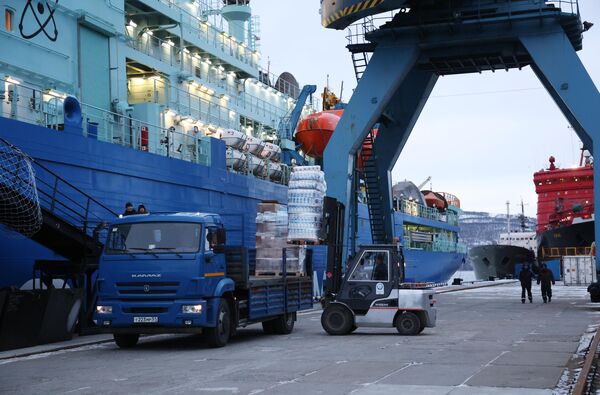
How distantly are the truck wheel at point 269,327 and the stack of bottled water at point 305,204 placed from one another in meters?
2.69

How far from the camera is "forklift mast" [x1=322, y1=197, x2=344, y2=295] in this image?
65.5 feet

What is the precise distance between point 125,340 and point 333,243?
21.3ft

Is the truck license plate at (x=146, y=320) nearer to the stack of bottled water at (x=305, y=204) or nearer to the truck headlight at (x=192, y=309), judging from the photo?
the truck headlight at (x=192, y=309)

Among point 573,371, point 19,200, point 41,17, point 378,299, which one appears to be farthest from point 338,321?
point 41,17

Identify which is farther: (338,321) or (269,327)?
(269,327)

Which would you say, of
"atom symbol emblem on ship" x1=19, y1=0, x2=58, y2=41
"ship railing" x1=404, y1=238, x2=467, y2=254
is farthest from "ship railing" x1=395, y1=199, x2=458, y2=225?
"atom symbol emblem on ship" x1=19, y1=0, x2=58, y2=41

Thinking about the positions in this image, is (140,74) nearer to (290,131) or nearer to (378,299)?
(290,131)

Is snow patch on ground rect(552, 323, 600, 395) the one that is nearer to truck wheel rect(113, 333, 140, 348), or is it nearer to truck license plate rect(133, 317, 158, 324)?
truck license plate rect(133, 317, 158, 324)

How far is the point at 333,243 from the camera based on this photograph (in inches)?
789

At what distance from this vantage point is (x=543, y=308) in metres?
→ 26.7

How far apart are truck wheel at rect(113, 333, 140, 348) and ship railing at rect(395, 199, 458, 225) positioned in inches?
1510

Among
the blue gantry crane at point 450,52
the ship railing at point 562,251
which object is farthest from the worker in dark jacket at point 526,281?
the ship railing at point 562,251

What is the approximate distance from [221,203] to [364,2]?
29.3 ft

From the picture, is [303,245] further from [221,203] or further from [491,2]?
[491,2]
